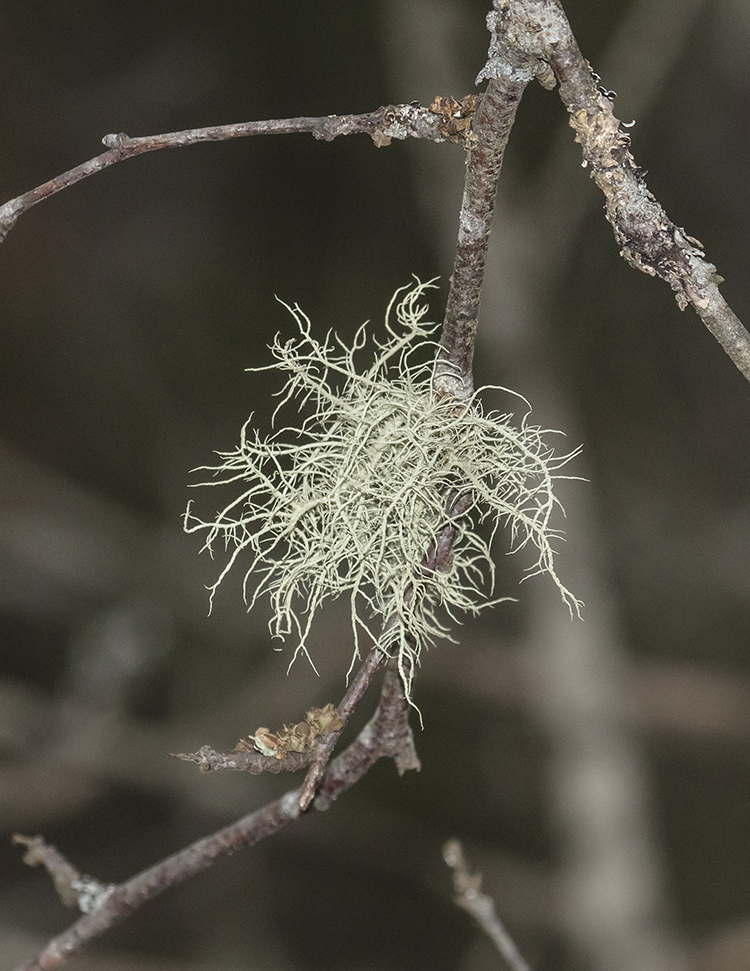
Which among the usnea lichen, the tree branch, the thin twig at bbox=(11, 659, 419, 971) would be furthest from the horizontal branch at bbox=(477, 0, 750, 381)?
the thin twig at bbox=(11, 659, 419, 971)

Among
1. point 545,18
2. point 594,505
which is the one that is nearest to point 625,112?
point 594,505

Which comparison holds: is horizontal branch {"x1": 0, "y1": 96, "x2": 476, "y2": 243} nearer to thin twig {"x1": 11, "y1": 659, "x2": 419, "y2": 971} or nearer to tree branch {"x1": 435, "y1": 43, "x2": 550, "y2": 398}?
tree branch {"x1": 435, "y1": 43, "x2": 550, "y2": 398}

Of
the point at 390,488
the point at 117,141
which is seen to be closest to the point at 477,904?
the point at 390,488

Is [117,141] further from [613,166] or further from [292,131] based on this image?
[613,166]

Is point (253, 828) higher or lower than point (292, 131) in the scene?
lower

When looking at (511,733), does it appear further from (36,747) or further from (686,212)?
(686,212)

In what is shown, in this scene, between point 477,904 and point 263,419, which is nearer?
point 477,904

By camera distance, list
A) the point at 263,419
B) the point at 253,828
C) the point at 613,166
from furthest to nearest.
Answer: the point at 263,419
the point at 253,828
the point at 613,166

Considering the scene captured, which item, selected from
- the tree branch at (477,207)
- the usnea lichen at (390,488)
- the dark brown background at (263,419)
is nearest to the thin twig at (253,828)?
the usnea lichen at (390,488)
